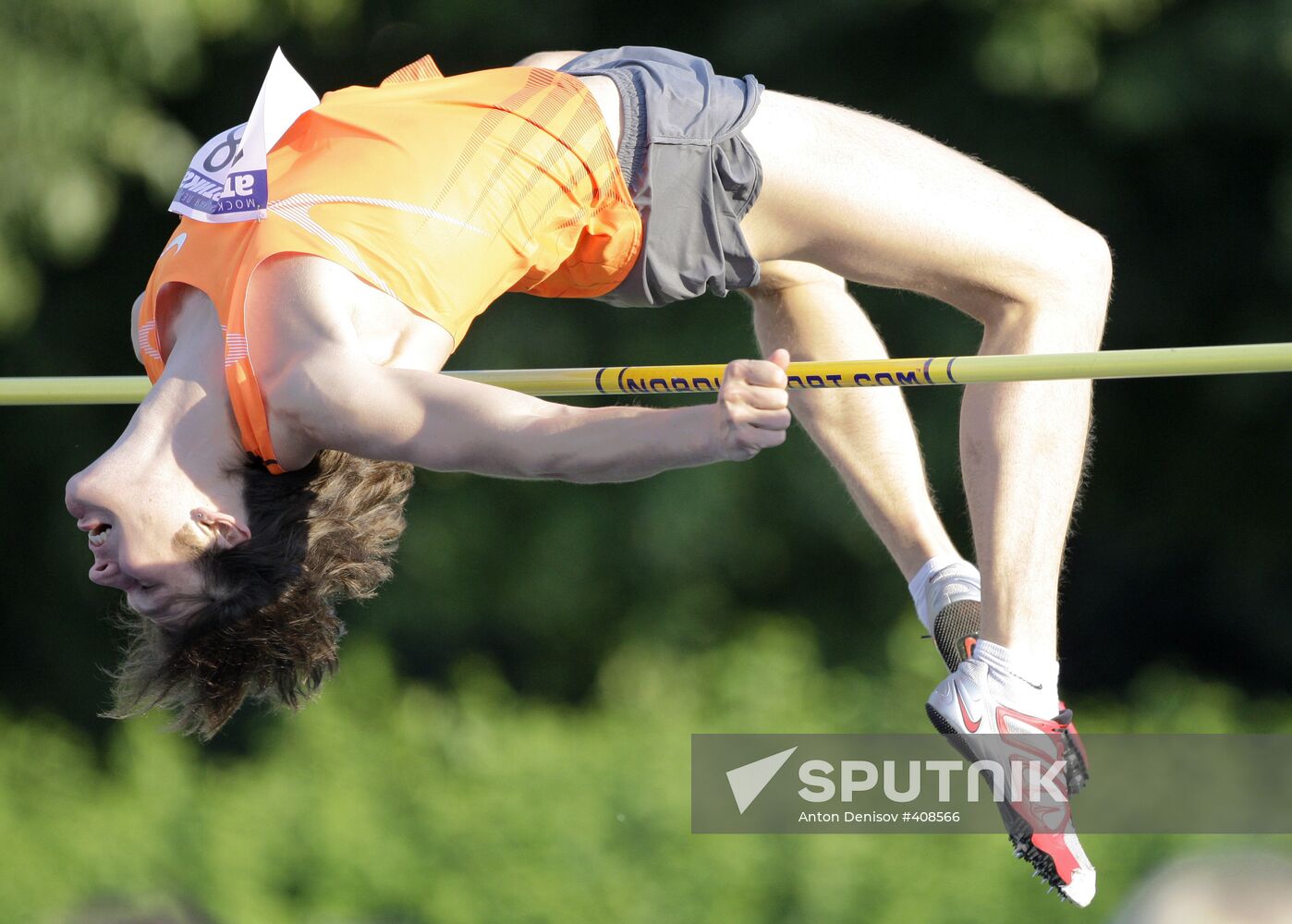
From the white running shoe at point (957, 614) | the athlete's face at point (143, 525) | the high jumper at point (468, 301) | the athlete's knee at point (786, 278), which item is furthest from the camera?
the athlete's knee at point (786, 278)

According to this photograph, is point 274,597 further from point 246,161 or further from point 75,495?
point 246,161

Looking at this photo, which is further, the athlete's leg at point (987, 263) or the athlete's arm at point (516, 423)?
the athlete's leg at point (987, 263)

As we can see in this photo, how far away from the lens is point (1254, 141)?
272 inches

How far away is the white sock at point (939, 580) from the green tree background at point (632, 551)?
1076 mm

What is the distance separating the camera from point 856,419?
3.47 meters

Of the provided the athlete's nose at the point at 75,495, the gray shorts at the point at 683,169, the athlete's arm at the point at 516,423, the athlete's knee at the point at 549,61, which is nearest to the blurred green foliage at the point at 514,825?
the athlete's nose at the point at 75,495

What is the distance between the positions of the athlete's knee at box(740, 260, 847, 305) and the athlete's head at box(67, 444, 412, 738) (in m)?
0.81

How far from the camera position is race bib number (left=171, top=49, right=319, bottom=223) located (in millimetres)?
2830

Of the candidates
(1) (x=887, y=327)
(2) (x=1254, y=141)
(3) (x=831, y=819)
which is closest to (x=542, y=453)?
(3) (x=831, y=819)

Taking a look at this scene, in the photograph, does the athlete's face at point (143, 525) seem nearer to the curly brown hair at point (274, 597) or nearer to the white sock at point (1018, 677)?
the curly brown hair at point (274, 597)

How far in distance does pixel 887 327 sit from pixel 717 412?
15.2ft

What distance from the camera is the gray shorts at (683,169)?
2.99m

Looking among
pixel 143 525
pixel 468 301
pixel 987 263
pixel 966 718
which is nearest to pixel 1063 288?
pixel 987 263

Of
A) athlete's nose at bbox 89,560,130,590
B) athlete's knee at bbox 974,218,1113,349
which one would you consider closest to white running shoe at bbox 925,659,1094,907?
athlete's knee at bbox 974,218,1113,349
